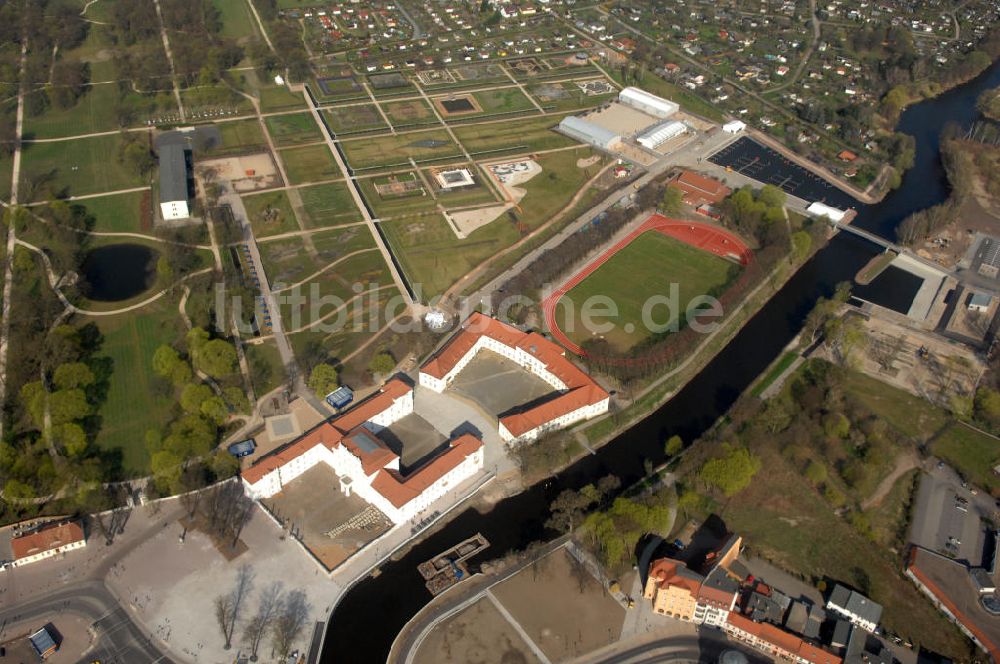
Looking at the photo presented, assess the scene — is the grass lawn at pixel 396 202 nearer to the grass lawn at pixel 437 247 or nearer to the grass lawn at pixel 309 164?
the grass lawn at pixel 437 247

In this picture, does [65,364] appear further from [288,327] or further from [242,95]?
[242,95]

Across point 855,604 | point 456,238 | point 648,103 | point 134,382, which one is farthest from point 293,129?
point 855,604

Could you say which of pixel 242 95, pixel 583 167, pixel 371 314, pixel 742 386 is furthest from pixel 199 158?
pixel 742 386

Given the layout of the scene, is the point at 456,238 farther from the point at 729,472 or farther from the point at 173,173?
the point at 729,472

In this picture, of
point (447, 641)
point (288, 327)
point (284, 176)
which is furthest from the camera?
point (284, 176)

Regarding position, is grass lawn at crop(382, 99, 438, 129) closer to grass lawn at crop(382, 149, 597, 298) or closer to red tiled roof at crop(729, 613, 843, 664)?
grass lawn at crop(382, 149, 597, 298)

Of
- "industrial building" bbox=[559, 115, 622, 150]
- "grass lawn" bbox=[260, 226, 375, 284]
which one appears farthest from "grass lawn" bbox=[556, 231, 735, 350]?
"grass lawn" bbox=[260, 226, 375, 284]

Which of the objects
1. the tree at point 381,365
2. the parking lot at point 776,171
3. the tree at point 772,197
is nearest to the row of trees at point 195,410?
the tree at point 381,365
